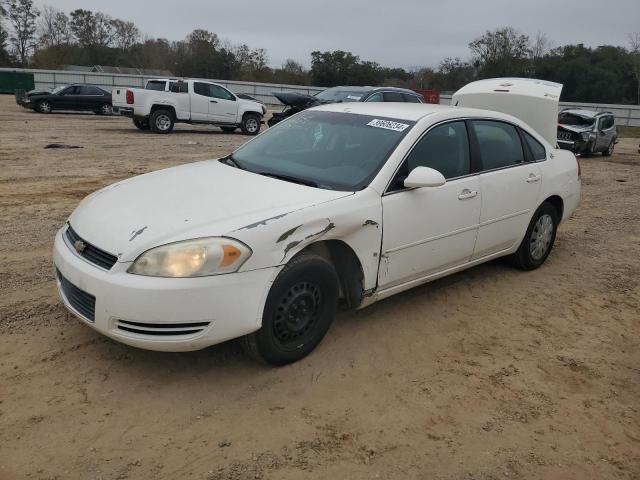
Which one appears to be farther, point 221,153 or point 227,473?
point 221,153

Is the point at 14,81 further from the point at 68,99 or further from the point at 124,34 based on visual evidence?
the point at 124,34

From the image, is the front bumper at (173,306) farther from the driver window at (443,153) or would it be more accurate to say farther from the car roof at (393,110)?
the car roof at (393,110)

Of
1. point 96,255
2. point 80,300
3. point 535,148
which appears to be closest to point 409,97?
point 535,148

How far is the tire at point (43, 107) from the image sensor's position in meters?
22.6

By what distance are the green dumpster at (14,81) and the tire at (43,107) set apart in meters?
14.6

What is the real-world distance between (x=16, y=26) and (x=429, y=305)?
7306cm

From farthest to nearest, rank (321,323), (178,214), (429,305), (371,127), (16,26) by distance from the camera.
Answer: (16,26), (429,305), (371,127), (321,323), (178,214)

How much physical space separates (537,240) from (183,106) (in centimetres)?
1418

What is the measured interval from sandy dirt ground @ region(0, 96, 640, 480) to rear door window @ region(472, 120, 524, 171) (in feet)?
3.70

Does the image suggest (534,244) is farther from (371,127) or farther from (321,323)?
(321,323)

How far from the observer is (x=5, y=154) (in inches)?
435

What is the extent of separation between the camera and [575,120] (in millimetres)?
17906

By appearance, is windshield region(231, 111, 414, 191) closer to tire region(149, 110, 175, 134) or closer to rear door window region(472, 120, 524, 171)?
rear door window region(472, 120, 524, 171)

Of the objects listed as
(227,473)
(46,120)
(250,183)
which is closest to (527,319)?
(250,183)
